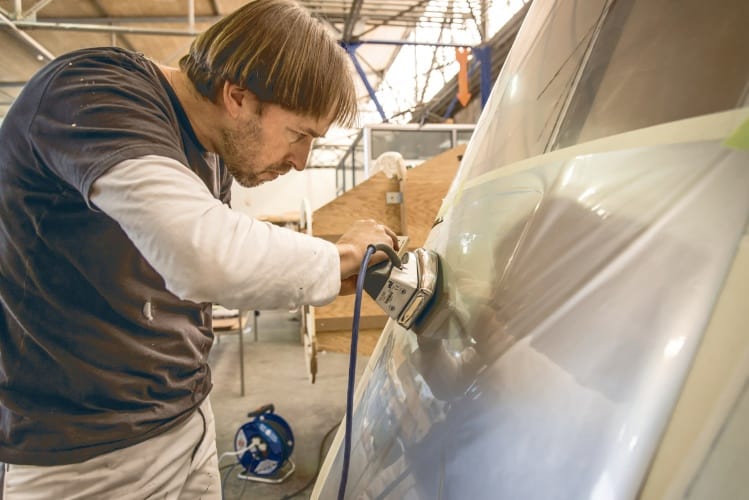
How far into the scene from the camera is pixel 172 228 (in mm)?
434

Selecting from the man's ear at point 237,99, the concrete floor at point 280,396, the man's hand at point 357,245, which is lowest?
the concrete floor at point 280,396

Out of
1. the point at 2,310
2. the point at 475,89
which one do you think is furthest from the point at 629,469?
the point at 475,89

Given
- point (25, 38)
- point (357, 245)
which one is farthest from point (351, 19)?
point (357, 245)

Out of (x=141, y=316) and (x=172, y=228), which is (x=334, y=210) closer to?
(x=141, y=316)

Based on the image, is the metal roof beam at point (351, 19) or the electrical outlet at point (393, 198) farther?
the metal roof beam at point (351, 19)

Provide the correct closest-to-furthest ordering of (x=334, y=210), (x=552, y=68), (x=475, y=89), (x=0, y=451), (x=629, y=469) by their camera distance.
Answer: (x=629, y=469)
(x=552, y=68)
(x=0, y=451)
(x=334, y=210)
(x=475, y=89)

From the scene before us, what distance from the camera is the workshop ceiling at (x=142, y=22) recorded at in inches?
124

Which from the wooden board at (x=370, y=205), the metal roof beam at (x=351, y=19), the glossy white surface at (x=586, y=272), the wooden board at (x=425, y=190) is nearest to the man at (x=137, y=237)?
the glossy white surface at (x=586, y=272)

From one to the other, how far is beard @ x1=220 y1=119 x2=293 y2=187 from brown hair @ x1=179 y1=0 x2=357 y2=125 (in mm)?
59

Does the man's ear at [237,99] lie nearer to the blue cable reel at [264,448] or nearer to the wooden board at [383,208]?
the wooden board at [383,208]

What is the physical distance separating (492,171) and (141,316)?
1.98 ft

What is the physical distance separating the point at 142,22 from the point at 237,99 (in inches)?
157

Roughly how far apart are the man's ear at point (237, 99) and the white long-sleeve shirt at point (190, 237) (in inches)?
9.2

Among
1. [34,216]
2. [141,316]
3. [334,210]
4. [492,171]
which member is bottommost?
[334,210]
